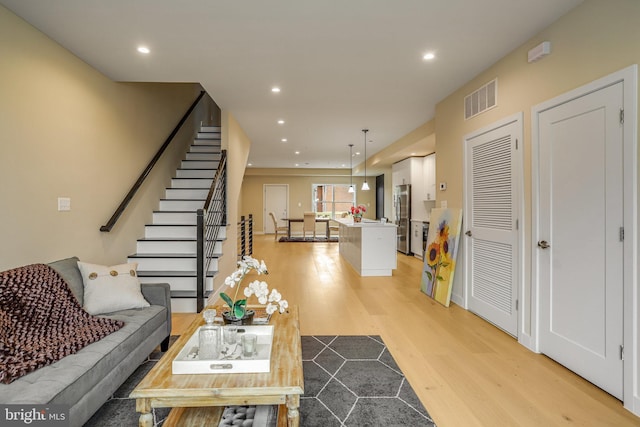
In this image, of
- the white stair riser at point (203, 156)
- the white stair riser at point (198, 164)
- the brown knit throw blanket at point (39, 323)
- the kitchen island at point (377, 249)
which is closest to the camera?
the brown knit throw blanket at point (39, 323)

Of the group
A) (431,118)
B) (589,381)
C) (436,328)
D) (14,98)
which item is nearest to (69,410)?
(14,98)

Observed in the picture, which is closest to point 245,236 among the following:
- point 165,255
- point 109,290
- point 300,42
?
point 165,255

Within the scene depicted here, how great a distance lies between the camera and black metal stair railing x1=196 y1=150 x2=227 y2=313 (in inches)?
146

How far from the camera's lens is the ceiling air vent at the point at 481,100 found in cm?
334

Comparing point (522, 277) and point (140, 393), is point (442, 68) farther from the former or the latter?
point (140, 393)

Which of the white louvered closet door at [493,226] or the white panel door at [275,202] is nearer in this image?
the white louvered closet door at [493,226]

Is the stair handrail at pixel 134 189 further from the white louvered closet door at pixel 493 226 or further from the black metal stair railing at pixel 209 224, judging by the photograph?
the white louvered closet door at pixel 493 226

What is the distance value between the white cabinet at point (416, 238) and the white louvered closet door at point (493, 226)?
3.59m

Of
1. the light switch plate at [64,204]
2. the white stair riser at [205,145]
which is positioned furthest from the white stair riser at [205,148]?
the light switch plate at [64,204]

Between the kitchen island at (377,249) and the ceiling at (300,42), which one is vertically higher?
the ceiling at (300,42)

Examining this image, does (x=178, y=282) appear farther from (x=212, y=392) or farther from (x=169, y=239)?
(x=212, y=392)

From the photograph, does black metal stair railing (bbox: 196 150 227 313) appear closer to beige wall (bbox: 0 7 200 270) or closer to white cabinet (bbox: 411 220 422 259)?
beige wall (bbox: 0 7 200 270)

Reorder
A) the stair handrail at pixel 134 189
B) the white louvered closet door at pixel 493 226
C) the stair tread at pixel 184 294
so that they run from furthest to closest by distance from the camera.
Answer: the stair tread at pixel 184 294
the stair handrail at pixel 134 189
the white louvered closet door at pixel 493 226

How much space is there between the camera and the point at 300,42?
2883mm
